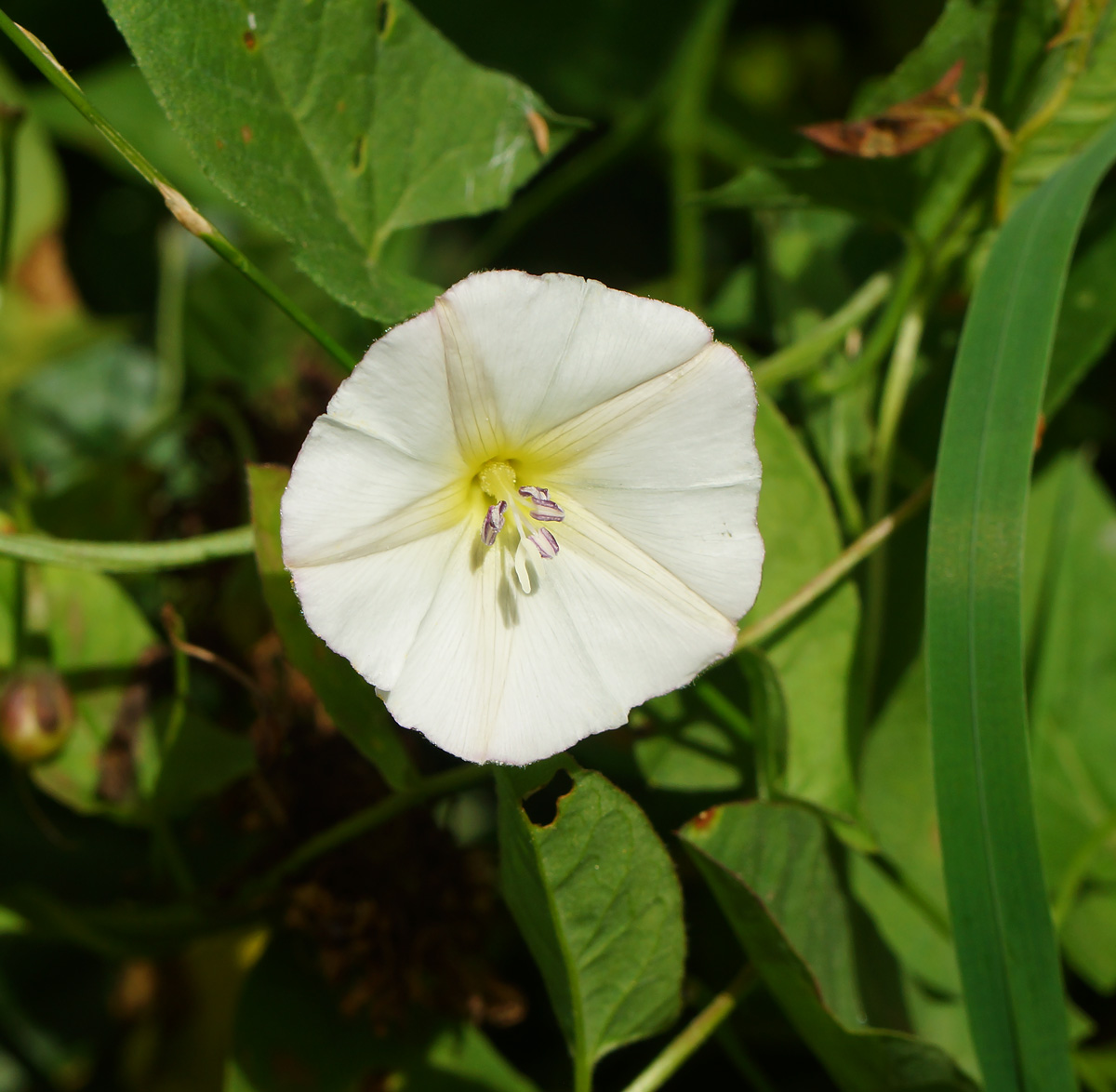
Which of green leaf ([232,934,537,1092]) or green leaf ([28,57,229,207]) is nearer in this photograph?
green leaf ([232,934,537,1092])

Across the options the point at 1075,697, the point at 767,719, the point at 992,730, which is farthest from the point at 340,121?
the point at 1075,697

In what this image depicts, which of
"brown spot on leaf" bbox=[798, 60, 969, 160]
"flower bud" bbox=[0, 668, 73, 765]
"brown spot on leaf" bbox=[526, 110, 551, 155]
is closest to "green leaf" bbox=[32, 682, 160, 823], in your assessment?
"flower bud" bbox=[0, 668, 73, 765]

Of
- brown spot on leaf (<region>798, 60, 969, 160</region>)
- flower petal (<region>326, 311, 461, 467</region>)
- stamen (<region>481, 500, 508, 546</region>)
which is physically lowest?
stamen (<region>481, 500, 508, 546</region>)

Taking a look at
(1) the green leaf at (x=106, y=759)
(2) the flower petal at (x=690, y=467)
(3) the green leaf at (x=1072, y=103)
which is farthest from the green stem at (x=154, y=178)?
(3) the green leaf at (x=1072, y=103)

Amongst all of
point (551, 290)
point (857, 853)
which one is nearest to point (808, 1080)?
point (857, 853)

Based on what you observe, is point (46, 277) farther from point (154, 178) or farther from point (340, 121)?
point (154, 178)

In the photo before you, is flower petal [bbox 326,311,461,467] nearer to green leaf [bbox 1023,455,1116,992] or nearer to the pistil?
the pistil
